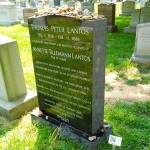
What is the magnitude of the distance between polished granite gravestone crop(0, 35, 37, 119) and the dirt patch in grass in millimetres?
1544

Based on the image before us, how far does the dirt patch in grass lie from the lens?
439cm

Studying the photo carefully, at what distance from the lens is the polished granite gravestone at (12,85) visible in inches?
142

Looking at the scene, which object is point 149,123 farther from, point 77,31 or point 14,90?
point 14,90

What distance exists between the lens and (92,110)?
2908 millimetres

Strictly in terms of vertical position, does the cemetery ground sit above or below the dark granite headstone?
below

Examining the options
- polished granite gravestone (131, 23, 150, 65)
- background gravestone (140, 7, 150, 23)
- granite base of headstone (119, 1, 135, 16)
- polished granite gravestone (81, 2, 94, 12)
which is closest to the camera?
polished granite gravestone (131, 23, 150, 65)

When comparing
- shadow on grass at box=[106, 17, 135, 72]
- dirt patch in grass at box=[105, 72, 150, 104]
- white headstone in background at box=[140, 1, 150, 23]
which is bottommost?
dirt patch in grass at box=[105, 72, 150, 104]

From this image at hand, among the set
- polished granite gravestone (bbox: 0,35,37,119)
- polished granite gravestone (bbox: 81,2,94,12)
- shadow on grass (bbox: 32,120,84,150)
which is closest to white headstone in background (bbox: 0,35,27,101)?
polished granite gravestone (bbox: 0,35,37,119)

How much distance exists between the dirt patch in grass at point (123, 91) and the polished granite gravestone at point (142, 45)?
4.16ft

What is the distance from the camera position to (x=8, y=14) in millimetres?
13352

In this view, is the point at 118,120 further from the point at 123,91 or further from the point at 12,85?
the point at 12,85

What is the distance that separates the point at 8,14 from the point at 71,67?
461 inches

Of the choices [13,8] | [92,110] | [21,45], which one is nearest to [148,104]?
[92,110]

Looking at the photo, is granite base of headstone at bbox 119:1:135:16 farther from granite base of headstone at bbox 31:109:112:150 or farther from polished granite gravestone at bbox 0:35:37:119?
granite base of headstone at bbox 31:109:112:150
